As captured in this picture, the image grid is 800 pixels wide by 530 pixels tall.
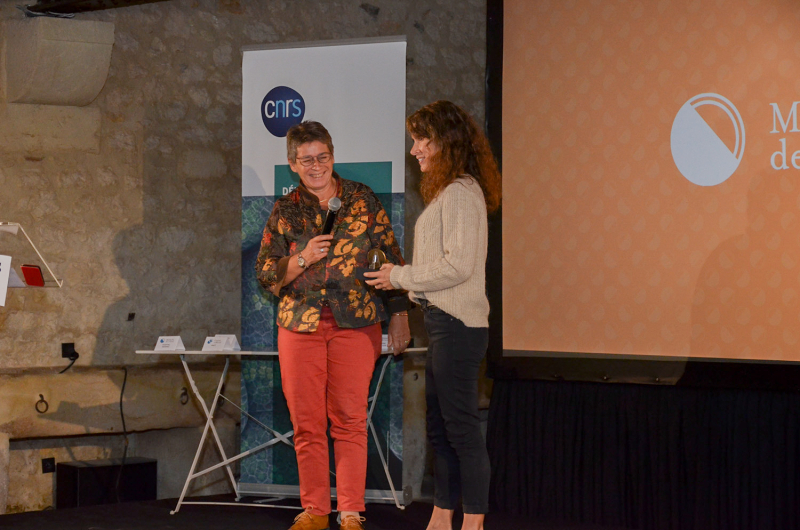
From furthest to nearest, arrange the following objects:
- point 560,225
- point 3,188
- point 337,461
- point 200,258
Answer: point 200,258
point 3,188
point 560,225
point 337,461

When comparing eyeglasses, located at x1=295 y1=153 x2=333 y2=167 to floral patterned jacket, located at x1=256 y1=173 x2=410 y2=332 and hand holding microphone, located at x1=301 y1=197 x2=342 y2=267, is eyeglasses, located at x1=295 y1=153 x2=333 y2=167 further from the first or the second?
hand holding microphone, located at x1=301 y1=197 x2=342 y2=267

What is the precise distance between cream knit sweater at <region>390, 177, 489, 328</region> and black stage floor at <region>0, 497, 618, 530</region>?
1.26m

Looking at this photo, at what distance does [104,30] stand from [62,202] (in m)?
1.00

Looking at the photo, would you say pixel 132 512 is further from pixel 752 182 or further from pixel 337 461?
pixel 752 182

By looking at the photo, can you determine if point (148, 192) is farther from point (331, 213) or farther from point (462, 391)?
point (462, 391)

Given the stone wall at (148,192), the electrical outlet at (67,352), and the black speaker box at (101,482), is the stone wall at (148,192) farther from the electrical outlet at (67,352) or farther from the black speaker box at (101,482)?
the black speaker box at (101,482)

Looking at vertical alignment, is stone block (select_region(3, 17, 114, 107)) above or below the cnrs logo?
above

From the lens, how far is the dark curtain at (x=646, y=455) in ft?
10.8

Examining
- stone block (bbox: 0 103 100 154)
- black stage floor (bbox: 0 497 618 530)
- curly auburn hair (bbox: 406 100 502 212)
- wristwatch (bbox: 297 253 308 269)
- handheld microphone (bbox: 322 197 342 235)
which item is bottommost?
black stage floor (bbox: 0 497 618 530)

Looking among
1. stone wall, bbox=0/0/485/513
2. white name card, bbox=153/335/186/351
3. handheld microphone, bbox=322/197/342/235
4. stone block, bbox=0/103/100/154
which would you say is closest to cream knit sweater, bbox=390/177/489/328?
handheld microphone, bbox=322/197/342/235

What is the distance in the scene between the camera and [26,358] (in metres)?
4.24

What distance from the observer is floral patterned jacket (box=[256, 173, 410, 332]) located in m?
3.28

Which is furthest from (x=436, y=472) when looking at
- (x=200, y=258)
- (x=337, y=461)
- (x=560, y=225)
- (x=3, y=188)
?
(x=3, y=188)

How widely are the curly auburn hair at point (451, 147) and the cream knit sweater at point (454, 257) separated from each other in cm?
5
